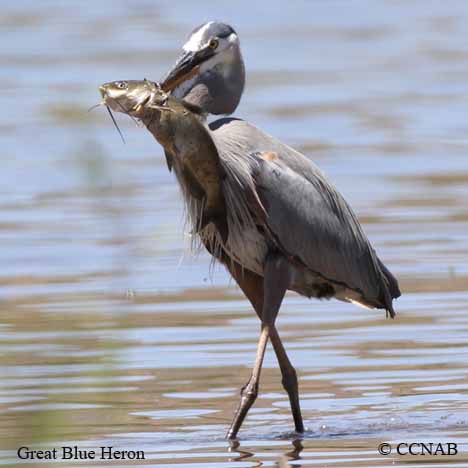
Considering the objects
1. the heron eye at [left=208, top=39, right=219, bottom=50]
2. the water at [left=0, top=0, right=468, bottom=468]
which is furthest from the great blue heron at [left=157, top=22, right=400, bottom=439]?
the water at [left=0, top=0, right=468, bottom=468]

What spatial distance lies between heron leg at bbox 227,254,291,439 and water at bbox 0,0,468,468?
172mm

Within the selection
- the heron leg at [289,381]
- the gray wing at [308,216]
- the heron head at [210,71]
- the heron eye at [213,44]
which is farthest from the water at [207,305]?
the heron eye at [213,44]

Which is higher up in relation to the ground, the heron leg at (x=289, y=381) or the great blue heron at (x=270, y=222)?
the great blue heron at (x=270, y=222)

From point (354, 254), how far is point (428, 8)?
1079 inches

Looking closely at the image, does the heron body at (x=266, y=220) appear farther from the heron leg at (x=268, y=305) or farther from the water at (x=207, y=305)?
the water at (x=207, y=305)

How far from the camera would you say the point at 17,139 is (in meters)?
18.7

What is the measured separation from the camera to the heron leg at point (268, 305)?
7348 mm

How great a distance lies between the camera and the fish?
621cm

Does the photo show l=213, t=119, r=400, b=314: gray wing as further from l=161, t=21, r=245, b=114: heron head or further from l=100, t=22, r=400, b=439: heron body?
l=161, t=21, r=245, b=114: heron head

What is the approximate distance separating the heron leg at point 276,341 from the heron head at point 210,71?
735 mm

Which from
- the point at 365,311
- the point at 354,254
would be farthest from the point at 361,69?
the point at 354,254

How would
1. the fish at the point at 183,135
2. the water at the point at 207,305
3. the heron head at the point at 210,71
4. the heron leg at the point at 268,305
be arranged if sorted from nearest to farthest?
the water at the point at 207,305, the fish at the point at 183,135, the heron leg at the point at 268,305, the heron head at the point at 210,71

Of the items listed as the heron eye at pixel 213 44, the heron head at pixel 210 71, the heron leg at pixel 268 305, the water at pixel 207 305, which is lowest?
the water at pixel 207 305

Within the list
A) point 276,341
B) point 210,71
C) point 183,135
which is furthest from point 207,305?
point 183,135
